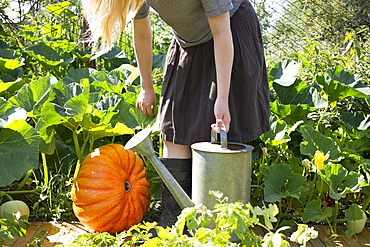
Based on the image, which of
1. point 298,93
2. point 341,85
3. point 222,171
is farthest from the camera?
point 298,93

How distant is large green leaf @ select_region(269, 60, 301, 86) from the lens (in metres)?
2.16

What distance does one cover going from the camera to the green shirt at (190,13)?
1.10 m

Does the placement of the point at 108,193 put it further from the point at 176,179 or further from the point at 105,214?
the point at 176,179

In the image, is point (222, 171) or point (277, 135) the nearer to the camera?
point (222, 171)

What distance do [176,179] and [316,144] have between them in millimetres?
815

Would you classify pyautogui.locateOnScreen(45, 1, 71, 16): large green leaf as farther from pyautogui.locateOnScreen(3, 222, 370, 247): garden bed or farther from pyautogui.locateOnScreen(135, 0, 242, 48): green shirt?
pyautogui.locateOnScreen(3, 222, 370, 247): garden bed

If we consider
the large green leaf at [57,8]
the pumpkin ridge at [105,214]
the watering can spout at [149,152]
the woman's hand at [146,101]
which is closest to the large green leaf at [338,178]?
the watering can spout at [149,152]

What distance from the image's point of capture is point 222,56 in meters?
1.14

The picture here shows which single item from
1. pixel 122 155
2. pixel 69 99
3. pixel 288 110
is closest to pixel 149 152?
pixel 122 155

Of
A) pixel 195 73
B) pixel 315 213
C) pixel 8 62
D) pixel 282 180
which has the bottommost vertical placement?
pixel 315 213

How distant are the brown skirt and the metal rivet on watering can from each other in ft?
0.76

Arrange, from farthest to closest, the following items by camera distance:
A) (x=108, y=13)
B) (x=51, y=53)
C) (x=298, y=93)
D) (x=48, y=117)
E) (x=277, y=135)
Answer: (x=51, y=53), (x=298, y=93), (x=277, y=135), (x=48, y=117), (x=108, y=13)

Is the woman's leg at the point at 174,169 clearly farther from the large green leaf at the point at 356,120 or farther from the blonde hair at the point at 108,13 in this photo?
the large green leaf at the point at 356,120

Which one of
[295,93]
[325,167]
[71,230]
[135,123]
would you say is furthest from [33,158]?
[295,93]
